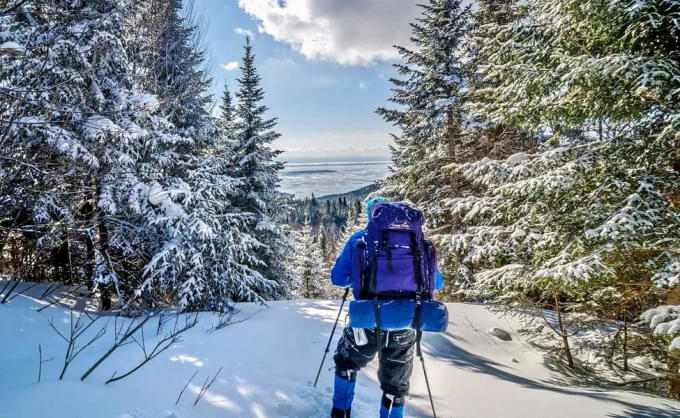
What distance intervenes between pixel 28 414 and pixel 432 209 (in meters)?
9.90

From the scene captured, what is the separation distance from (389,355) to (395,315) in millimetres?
446

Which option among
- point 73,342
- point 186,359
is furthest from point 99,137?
point 186,359

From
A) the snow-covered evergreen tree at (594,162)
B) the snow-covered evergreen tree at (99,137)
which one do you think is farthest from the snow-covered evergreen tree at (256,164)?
the snow-covered evergreen tree at (594,162)

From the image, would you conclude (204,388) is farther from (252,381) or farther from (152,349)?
(152,349)

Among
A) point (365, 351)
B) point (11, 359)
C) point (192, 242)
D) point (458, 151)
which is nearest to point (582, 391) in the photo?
point (365, 351)

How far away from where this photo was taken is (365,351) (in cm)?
259

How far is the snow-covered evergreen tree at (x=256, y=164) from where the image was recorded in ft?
41.5

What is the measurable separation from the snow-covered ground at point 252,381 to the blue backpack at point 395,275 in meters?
1.20

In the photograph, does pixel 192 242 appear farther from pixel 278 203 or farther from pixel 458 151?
pixel 458 151

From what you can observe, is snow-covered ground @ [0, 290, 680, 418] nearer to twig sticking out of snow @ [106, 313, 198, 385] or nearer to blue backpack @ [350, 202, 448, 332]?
twig sticking out of snow @ [106, 313, 198, 385]

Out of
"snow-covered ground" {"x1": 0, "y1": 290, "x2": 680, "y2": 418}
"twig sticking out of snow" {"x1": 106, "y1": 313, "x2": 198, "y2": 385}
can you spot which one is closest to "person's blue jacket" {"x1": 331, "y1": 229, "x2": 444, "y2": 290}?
"snow-covered ground" {"x1": 0, "y1": 290, "x2": 680, "y2": 418}

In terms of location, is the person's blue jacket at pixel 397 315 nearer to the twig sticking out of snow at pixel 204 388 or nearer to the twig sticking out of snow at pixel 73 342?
the twig sticking out of snow at pixel 204 388

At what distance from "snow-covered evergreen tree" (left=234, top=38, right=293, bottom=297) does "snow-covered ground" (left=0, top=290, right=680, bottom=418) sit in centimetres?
790

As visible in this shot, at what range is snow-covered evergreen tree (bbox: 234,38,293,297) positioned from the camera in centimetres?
1264
